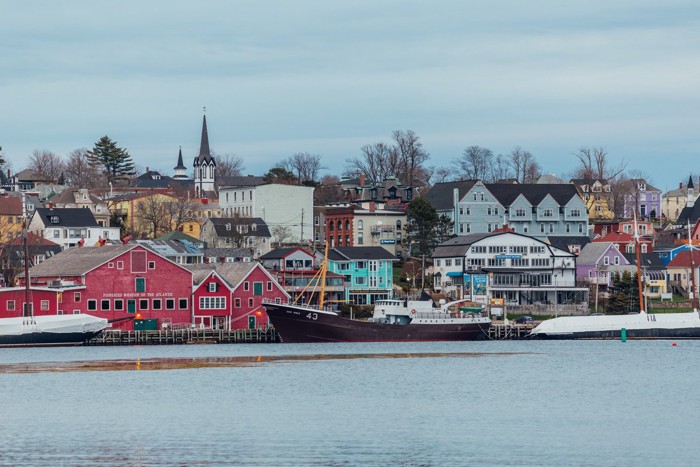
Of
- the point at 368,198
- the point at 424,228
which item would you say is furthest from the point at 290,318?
the point at 368,198

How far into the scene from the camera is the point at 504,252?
133 m

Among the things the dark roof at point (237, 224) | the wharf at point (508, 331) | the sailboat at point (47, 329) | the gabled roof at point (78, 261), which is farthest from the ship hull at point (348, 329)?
the dark roof at point (237, 224)

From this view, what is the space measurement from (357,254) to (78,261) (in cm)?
3183

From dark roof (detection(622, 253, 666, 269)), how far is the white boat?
6237 cm

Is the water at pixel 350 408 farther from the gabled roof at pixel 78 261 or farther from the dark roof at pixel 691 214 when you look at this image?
the dark roof at pixel 691 214

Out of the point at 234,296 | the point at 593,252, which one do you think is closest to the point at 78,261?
the point at 234,296

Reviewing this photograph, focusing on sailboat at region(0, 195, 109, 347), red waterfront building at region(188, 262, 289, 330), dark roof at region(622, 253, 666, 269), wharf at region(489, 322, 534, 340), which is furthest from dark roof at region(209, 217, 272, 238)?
sailboat at region(0, 195, 109, 347)

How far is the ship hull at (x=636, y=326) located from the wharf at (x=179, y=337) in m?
22.4

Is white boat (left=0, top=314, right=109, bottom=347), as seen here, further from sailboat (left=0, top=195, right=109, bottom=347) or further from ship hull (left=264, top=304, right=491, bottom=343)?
ship hull (left=264, top=304, right=491, bottom=343)

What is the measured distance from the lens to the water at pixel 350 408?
4681 cm

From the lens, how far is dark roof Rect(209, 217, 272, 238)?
148125 millimetres

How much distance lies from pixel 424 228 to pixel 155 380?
246 ft

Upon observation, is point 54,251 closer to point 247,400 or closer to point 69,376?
point 69,376

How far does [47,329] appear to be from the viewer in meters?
98.9
